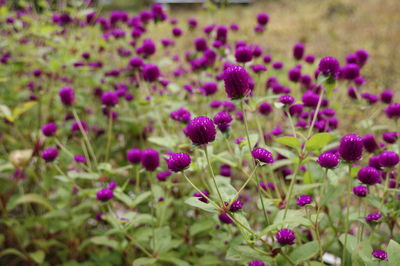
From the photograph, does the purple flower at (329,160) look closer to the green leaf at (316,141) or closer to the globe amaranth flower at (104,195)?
the green leaf at (316,141)

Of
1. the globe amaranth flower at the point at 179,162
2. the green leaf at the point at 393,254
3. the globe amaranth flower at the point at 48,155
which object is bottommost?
the globe amaranth flower at the point at 48,155

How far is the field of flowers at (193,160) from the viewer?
1094 millimetres

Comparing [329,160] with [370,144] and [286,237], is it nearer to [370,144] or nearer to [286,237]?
[286,237]

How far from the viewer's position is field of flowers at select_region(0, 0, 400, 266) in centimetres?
109

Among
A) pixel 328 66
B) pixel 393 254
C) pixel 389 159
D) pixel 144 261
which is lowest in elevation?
pixel 144 261

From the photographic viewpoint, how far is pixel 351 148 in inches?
38.9

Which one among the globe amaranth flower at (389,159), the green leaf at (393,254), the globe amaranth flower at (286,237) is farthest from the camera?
the globe amaranth flower at (389,159)

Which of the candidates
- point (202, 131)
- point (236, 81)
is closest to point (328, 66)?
point (236, 81)

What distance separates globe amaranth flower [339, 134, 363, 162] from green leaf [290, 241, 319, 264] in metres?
0.30

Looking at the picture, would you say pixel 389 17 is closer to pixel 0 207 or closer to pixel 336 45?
pixel 336 45

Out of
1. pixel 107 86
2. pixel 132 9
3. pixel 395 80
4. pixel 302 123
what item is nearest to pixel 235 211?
pixel 302 123

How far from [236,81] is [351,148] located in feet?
1.20

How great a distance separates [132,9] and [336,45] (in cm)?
875

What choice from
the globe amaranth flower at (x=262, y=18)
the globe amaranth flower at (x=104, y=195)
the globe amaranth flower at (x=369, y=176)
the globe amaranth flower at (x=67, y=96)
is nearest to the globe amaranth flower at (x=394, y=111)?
the globe amaranth flower at (x=369, y=176)
